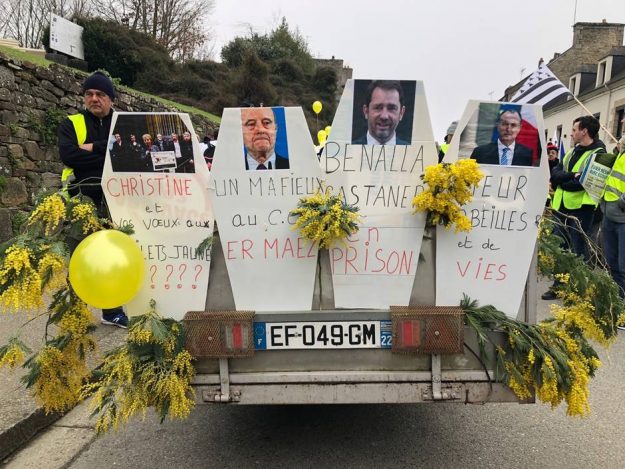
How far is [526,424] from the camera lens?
128 inches

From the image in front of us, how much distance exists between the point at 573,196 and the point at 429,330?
4575mm

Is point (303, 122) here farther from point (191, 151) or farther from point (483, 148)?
point (483, 148)

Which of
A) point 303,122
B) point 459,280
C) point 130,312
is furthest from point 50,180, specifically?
point 459,280

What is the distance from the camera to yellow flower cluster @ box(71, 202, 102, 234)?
245 centimetres

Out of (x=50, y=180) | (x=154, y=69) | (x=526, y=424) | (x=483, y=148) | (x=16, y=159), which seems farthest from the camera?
(x=154, y=69)

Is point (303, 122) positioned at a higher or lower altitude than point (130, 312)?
higher

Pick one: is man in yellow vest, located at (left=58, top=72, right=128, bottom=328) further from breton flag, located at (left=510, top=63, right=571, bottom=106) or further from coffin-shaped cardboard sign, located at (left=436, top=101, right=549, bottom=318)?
breton flag, located at (left=510, top=63, right=571, bottom=106)

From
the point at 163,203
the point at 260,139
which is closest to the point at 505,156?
the point at 260,139

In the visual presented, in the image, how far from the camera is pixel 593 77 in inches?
1177

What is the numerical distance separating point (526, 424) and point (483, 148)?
2.00 m

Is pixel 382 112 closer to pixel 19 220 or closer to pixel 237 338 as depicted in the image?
pixel 237 338

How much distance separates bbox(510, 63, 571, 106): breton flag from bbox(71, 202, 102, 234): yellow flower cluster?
474cm

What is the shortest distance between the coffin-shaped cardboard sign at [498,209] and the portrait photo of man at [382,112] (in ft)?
0.89

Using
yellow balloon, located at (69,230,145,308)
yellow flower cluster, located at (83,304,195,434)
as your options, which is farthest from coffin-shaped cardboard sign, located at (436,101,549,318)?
yellow balloon, located at (69,230,145,308)
